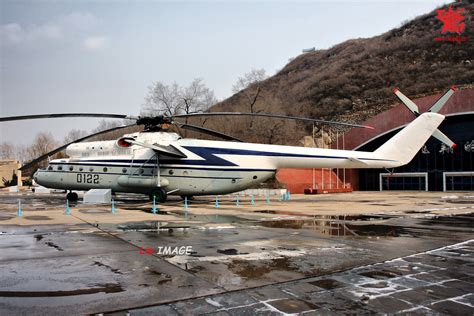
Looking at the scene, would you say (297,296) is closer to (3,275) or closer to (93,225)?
(3,275)

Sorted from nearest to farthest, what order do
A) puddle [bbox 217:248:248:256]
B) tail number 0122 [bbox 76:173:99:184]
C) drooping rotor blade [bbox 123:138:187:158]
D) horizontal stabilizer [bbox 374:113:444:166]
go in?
1. puddle [bbox 217:248:248:256]
2. drooping rotor blade [bbox 123:138:187:158]
3. horizontal stabilizer [bbox 374:113:444:166]
4. tail number 0122 [bbox 76:173:99:184]

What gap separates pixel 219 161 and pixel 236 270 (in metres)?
17.7

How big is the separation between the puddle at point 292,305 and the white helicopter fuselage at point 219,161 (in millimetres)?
19401

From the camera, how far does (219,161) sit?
2498cm

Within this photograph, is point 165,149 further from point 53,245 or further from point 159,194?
point 53,245

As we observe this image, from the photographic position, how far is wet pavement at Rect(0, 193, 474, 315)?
547 cm

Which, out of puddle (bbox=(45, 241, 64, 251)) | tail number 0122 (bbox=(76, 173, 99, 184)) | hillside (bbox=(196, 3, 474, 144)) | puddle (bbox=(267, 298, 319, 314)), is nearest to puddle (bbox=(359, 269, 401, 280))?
puddle (bbox=(267, 298, 319, 314))

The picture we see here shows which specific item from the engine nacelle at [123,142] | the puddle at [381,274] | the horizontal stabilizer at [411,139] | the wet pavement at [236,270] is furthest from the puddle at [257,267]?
the horizontal stabilizer at [411,139]

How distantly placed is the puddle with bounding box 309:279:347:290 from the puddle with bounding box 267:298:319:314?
867 mm

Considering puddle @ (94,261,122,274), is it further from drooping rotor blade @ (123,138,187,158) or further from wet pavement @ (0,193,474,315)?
drooping rotor blade @ (123,138,187,158)

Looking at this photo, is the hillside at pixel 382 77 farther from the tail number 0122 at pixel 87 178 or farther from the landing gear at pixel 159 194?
the landing gear at pixel 159 194

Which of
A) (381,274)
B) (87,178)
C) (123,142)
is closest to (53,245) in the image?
(381,274)

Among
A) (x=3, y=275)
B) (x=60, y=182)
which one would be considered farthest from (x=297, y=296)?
(x=60, y=182)

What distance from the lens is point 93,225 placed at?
13945mm
